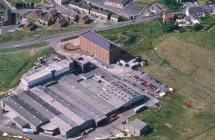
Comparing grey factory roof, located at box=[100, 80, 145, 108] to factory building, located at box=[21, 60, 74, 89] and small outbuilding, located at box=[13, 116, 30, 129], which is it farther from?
small outbuilding, located at box=[13, 116, 30, 129]

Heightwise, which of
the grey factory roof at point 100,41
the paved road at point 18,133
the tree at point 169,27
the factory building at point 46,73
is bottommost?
the paved road at point 18,133

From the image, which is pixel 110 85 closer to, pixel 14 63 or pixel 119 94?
pixel 119 94

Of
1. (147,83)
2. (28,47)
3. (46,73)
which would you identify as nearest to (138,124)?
(147,83)

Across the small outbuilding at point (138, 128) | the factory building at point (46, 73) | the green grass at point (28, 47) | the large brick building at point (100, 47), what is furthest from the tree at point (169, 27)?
the small outbuilding at point (138, 128)

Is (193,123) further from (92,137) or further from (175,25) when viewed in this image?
(175,25)

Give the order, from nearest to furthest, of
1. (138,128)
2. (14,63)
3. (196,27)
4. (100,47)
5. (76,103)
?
(138,128)
(76,103)
(100,47)
(14,63)
(196,27)

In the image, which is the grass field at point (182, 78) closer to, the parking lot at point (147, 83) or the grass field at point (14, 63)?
the parking lot at point (147, 83)
